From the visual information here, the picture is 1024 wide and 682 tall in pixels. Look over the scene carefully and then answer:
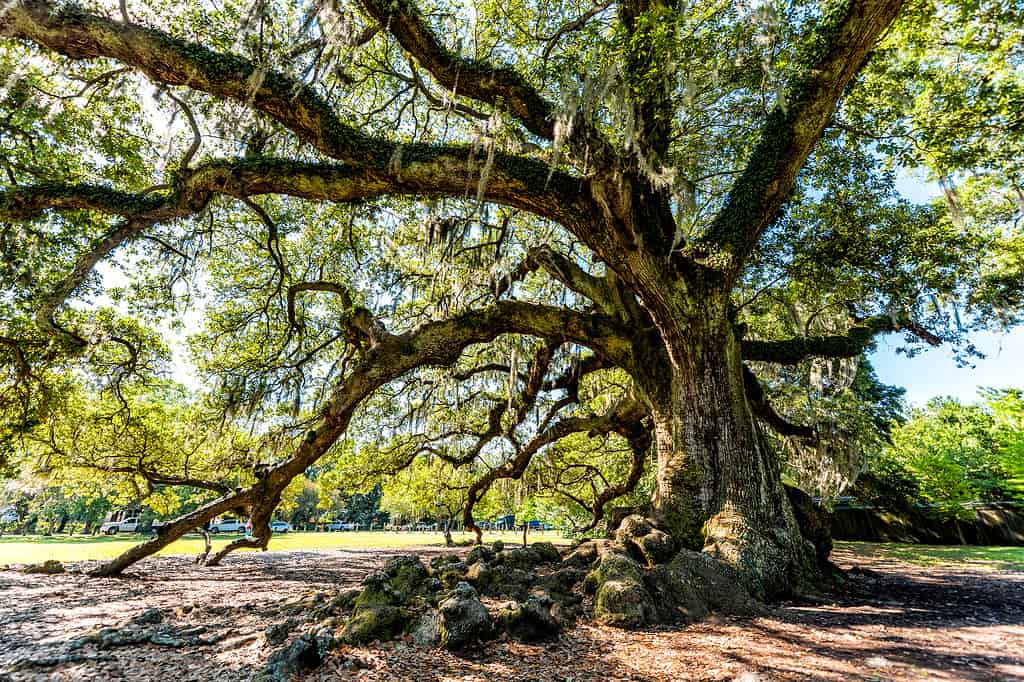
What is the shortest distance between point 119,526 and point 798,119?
50.7 metres

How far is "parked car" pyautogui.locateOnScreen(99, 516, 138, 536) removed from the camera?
33.9 m

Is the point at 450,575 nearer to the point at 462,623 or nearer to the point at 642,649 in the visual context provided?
the point at 462,623

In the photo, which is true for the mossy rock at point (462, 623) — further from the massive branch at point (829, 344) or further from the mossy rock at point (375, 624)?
the massive branch at point (829, 344)

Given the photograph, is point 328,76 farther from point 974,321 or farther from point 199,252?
point 974,321

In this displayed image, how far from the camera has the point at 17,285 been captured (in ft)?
20.6

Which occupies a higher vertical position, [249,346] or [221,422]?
[249,346]

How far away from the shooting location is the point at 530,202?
522 cm

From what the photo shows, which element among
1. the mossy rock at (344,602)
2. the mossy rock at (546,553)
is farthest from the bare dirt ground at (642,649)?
the mossy rock at (546,553)

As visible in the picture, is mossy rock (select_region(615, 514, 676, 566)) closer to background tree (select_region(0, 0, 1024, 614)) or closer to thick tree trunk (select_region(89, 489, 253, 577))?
background tree (select_region(0, 0, 1024, 614))

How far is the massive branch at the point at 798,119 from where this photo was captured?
420 centimetres

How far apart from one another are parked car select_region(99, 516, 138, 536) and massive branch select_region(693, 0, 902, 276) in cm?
4705

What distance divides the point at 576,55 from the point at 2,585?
36.2ft

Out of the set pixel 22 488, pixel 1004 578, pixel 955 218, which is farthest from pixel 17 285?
pixel 1004 578

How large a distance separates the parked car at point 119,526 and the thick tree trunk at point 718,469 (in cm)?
4561
